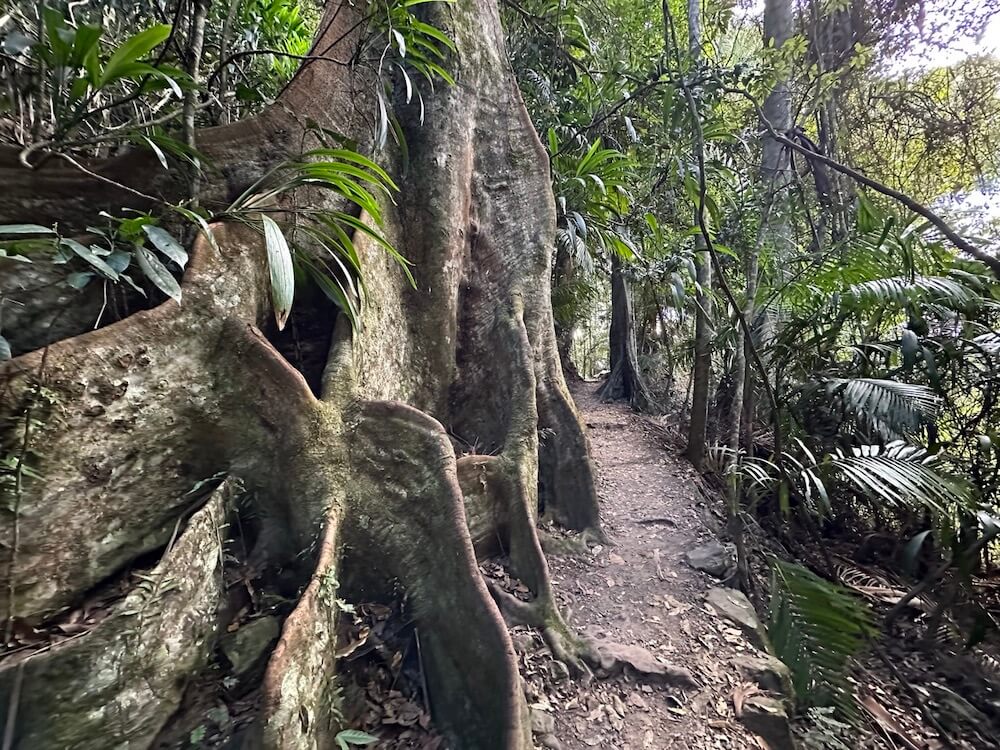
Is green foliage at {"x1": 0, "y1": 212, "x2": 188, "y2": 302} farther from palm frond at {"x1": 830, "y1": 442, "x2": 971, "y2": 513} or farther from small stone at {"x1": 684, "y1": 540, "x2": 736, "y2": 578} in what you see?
small stone at {"x1": 684, "y1": 540, "x2": 736, "y2": 578}

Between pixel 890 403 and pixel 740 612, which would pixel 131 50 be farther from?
pixel 890 403

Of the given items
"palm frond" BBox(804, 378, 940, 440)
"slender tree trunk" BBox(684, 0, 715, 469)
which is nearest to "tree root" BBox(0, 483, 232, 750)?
"palm frond" BBox(804, 378, 940, 440)

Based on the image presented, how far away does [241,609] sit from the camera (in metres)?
1.75

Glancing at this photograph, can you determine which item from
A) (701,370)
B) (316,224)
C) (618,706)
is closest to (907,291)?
(701,370)

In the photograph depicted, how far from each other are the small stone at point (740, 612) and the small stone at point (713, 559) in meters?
0.17

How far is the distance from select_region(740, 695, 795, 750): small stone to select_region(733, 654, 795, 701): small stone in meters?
0.15

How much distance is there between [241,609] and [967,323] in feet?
13.8

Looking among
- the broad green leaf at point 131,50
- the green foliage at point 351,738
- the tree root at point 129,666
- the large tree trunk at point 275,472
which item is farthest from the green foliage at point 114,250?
the green foliage at point 351,738

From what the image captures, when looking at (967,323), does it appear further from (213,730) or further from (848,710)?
(213,730)

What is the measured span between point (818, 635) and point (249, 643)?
6.61 ft

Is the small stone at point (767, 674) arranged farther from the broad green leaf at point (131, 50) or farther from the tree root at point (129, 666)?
the broad green leaf at point (131, 50)

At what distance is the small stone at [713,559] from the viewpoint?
314cm

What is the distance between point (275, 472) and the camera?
1935 millimetres

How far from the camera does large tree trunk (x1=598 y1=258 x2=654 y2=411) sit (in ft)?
22.9
